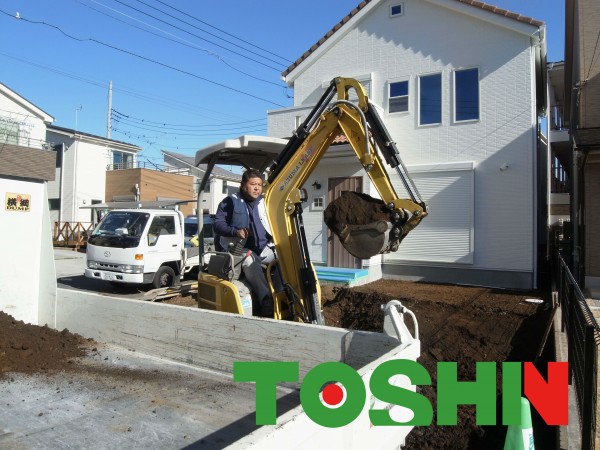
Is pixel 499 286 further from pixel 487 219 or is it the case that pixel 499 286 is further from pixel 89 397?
pixel 89 397

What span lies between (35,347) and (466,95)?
36.7 feet

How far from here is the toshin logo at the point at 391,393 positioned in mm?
2020

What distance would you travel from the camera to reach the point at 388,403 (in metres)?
2.45

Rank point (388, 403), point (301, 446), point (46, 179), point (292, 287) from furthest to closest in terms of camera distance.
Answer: point (46, 179), point (292, 287), point (388, 403), point (301, 446)

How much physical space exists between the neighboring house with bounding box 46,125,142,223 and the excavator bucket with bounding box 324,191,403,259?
84.2ft

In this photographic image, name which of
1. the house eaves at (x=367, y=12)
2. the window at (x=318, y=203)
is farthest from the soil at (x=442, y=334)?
the house eaves at (x=367, y=12)

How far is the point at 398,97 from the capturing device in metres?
12.9

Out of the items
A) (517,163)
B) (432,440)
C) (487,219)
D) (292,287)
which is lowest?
Result: (432,440)

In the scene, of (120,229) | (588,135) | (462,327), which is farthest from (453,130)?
(120,229)

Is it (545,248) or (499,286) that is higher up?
(545,248)

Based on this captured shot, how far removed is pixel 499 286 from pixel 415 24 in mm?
7309

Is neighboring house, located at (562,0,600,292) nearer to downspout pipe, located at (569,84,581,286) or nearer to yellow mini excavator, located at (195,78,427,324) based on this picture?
downspout pipe, located at (569,84,581,286)

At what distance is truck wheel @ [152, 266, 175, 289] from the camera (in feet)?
36.8

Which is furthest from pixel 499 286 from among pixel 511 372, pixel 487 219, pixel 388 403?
pixel 388 403
